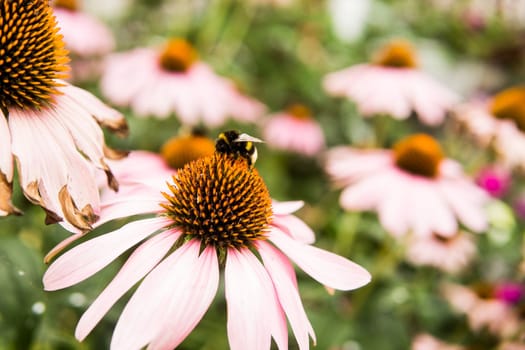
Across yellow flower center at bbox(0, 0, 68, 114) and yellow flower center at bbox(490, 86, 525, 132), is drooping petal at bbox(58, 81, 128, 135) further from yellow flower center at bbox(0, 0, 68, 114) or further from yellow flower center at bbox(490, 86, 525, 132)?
yellow flower center at bbox(490, 86, 525, 132)

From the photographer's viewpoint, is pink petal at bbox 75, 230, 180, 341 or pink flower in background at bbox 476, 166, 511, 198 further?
pink flower in background at bbox 476, 166, 511, 198

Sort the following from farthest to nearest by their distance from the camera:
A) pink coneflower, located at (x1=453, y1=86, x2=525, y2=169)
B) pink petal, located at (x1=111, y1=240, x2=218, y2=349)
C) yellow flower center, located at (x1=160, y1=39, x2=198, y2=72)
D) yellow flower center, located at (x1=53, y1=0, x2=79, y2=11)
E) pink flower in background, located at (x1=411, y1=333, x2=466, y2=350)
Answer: yellow flower center, located at (x1=53, y1=0, x2=79, y2=11) < yellow flower center, located at (x1=160, y1=39, x2=198, y2=72) < pink coneflower, located at (x1=453, y1=86, x2=525, y2=169) < pink flower in background, located at (x1=411, y1=333, x2=466, y2=350) < pink petal, located at (x1=111, y1=240, x2=218, y2=349)

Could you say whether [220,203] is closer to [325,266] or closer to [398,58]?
[325,266]

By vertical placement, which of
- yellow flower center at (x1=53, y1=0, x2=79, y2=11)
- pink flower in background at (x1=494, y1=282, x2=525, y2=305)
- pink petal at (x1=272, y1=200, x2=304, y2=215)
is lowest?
pink flower in background at (x1=494, y1=282, x2=525, y2=305)

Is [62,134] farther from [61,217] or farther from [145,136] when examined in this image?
[145,136]

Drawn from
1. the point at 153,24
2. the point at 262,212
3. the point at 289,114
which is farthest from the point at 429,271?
the point at 153,24

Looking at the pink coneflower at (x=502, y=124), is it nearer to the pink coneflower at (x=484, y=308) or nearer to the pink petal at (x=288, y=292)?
the pink coneflower at (x=484, y=308)

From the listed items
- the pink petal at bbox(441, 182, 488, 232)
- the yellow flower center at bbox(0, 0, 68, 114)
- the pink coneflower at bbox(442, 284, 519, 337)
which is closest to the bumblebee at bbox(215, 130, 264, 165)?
the yellow flower center at bbox(0, 0, 68, 114)
